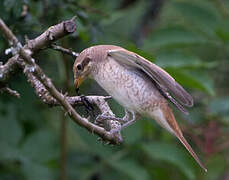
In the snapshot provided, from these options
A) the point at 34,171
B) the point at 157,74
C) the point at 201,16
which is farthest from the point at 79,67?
the point at 201,16

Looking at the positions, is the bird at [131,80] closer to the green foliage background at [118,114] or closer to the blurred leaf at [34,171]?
the green foliage background at [118,114]

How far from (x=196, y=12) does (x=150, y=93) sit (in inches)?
75.5

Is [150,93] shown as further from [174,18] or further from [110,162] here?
[174,18]

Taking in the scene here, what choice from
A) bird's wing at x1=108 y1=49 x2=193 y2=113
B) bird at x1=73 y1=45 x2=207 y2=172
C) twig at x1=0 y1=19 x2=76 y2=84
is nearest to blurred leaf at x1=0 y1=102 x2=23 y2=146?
bird at x1=73 y1=45 x2=207 y2=172

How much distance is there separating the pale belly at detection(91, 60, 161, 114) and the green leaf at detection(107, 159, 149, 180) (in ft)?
3.80

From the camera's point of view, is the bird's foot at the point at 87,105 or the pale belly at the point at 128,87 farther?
the pale belly at the point at 128,87

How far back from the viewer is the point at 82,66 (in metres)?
3.49

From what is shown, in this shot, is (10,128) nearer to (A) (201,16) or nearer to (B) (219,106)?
(B) (219,106)

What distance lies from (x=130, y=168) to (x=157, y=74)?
159 centimetres

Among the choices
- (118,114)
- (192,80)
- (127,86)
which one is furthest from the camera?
(118,114)

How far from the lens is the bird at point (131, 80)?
11.1 ft

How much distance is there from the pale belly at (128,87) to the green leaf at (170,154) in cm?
112

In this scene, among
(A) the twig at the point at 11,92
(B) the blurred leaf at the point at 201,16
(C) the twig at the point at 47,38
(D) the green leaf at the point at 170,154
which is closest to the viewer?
(C) the twig at the point at 47,38

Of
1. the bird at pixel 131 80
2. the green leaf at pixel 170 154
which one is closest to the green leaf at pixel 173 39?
the green leaf at pixel 170 154
